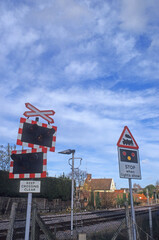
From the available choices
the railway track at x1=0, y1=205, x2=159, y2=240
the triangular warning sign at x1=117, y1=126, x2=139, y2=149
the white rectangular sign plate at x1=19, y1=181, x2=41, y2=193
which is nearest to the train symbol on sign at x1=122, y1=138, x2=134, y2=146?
the triangular warning sign at x1=117, y1=126, x2=139, y2=149

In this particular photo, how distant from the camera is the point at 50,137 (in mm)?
5266

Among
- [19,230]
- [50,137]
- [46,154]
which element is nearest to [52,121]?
[50,137]

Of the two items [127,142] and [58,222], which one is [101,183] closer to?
[58,222]

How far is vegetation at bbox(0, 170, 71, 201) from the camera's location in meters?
23.0

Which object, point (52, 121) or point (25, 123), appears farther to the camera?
point (52, 121)

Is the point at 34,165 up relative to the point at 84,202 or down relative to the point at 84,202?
up

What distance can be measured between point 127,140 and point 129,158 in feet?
1.53

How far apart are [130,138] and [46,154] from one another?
2.17 meters

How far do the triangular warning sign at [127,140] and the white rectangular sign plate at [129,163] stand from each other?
0.34 ft

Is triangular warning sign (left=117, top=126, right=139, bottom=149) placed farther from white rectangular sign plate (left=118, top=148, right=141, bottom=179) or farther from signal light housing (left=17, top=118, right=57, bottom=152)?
signal light housing (left=17, top=118, right=57, bottom=152)

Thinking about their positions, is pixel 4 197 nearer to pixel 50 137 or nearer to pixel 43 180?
pixel 43 180

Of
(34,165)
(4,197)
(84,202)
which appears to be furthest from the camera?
(84,202)

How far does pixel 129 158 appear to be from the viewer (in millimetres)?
5395

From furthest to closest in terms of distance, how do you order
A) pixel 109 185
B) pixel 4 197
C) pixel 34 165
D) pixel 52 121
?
pixel 109 185
pixel 4 197
pixel 52 121
pixel 34 165
